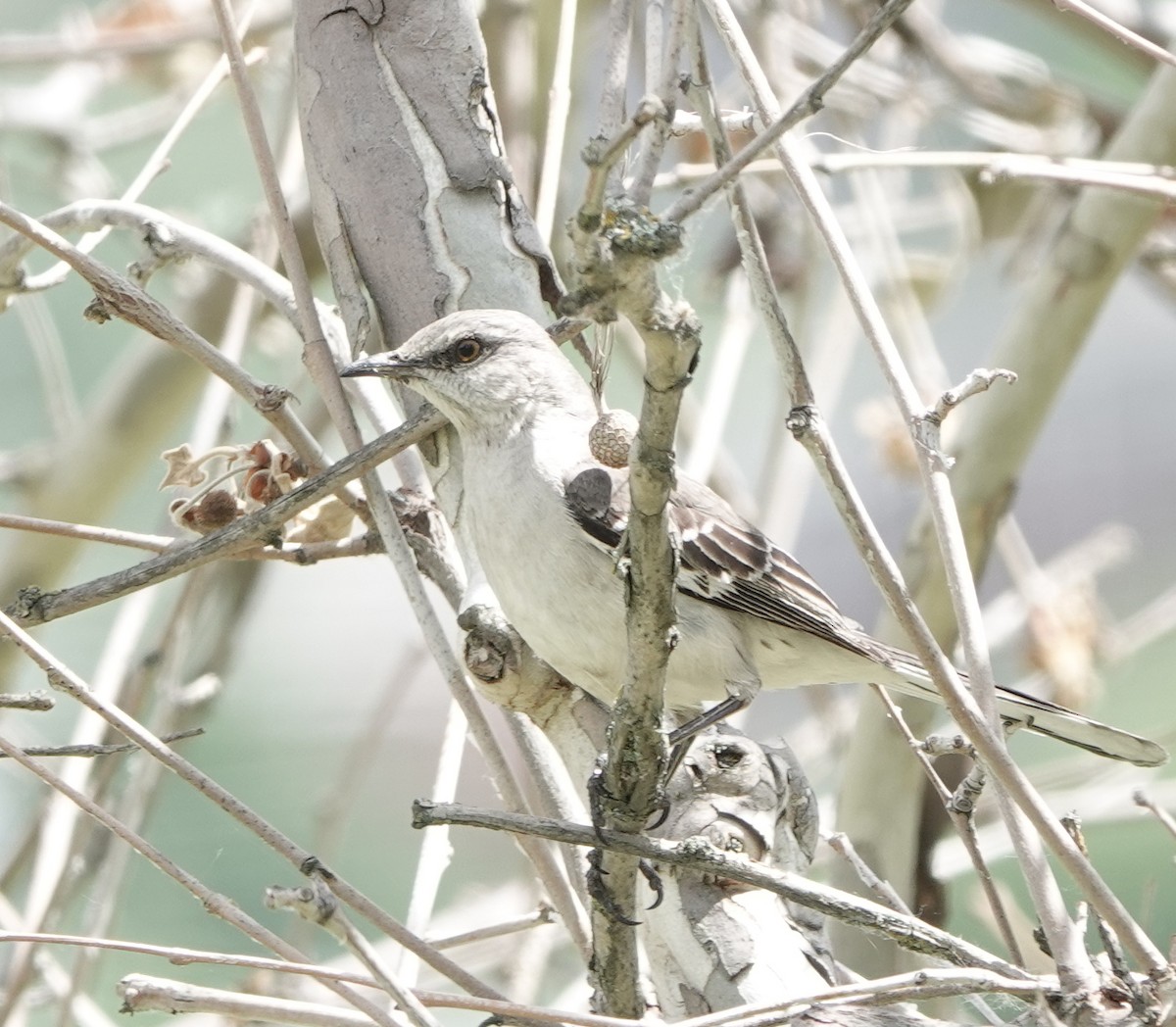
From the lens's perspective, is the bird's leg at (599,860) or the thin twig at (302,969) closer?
the thin twig at (302,969)

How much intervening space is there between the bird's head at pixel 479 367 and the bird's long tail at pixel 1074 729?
3.52ft

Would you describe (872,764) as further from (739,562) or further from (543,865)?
(543,865)

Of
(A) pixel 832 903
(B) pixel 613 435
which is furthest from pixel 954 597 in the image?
(B) pixel 613 435

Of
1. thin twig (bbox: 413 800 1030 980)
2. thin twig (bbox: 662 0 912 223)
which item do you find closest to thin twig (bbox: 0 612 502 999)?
thin twig (bbox: 413 800 1030 980)

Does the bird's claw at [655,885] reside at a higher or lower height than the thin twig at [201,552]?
lower

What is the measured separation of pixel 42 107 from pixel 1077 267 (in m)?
4.20

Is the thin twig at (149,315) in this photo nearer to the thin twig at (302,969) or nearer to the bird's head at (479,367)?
the bird's head at (479,367)

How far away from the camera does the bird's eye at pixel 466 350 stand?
8.87 ft

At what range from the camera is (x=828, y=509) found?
8344mm

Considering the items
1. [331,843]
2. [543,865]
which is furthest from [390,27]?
[331,843]

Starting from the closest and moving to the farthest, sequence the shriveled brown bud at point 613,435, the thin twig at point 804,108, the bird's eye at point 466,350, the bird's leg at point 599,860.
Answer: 1. the thin twig at point 804,108
2. the bird's leg at point 599,860
3. the shriveled brown bud at point 613,435
4. the bird's eye at point 466,350

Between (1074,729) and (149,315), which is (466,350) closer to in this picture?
(149,315)

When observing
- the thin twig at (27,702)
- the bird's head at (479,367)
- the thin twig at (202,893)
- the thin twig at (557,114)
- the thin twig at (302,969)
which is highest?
the thin twig at (557,114)

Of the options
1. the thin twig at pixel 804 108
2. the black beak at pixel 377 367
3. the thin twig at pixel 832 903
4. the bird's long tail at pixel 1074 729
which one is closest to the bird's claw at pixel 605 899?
the thin twig at pixel 832 903
